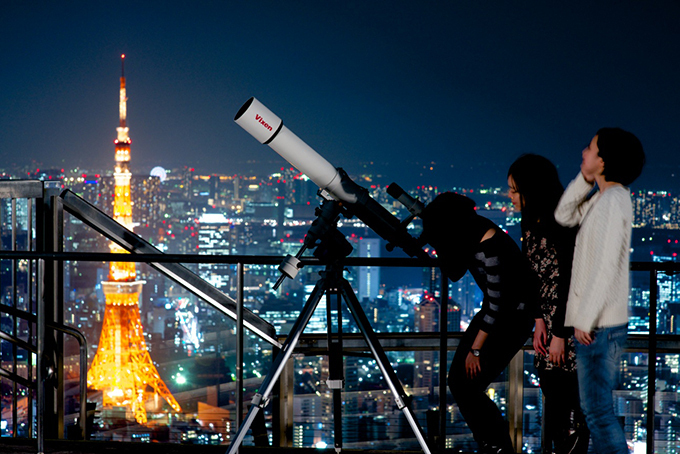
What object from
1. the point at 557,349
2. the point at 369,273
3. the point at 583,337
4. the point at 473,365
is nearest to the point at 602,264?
the point at 583,337

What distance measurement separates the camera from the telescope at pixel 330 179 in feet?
6.59

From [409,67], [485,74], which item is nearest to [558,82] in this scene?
[485,74]

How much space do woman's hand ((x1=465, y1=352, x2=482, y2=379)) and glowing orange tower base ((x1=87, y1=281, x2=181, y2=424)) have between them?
20662 mm

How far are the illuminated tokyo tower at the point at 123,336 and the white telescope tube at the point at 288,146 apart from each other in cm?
1936

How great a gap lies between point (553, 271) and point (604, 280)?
0.83 feet

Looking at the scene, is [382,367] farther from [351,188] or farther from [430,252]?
[351,188]

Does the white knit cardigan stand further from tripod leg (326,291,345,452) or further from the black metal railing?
tripod leg (326,291,345,452)

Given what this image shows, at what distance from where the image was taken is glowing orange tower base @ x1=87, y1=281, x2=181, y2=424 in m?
21.1

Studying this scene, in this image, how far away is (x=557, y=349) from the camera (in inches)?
77.5

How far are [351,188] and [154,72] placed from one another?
51.4 metres

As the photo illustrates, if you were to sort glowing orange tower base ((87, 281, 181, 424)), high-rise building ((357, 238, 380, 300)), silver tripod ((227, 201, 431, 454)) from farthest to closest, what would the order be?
glowing orange tower base ((87, 281, 181, 424)), high-rise building ((357, 238, 380, 300)), silver tripod ((227, 201, 431, 454))

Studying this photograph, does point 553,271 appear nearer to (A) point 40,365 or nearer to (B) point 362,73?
(A) point 40,365

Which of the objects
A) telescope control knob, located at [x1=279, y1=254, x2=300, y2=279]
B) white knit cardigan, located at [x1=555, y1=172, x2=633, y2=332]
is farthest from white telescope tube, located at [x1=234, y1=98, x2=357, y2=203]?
white knit cardigan, located at [x1=555, y1=172, x2=633, y2=332]

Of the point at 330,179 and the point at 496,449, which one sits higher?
the point at 330,179
